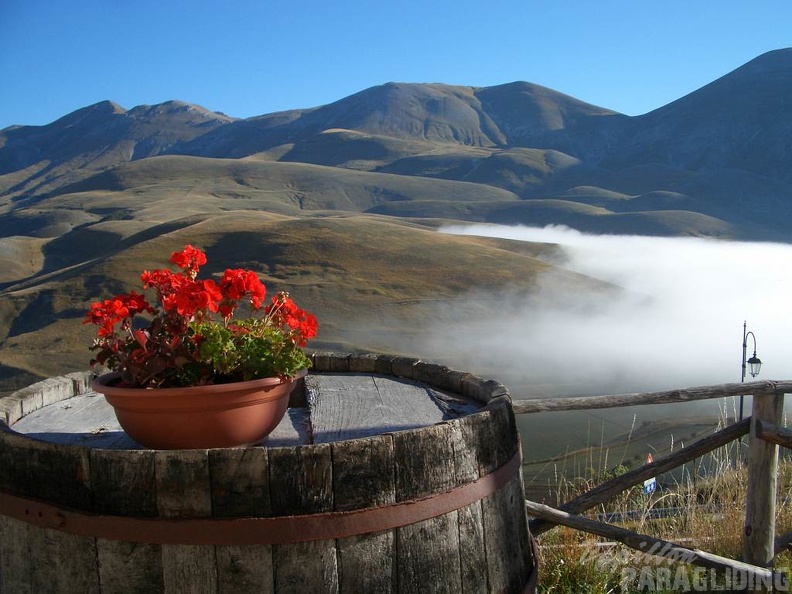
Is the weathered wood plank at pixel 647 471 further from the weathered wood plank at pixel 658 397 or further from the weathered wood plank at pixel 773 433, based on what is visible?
the weathered wood plank at pixel 658 397

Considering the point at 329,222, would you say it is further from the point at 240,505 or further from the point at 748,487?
the point at 240,505

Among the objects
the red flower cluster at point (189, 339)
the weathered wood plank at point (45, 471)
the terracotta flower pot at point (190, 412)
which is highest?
the red flower cluster at point (189, 339)

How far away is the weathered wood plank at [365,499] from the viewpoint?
7.50ft

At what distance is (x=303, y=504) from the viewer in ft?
7.40

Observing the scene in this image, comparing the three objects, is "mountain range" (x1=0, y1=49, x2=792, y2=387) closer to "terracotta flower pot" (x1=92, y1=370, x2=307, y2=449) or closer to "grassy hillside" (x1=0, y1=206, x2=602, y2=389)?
"grassy hillside" (x1=0, y1=206, x2=602, y2=389)

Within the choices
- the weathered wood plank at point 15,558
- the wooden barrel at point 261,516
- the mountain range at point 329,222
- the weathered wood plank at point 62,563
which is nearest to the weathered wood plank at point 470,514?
the wooden barrel at point 261,516

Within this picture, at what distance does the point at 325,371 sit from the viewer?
170 inches

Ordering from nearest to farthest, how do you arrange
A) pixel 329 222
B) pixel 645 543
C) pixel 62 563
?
pixel 62 563
pixel 645 543
pixel 329 222

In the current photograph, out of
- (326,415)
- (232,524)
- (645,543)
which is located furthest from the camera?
(645,543)

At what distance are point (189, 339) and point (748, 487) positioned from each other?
3.98 metres

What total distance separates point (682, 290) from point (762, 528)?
200 feet

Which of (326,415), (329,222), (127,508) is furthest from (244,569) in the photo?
(329,222)

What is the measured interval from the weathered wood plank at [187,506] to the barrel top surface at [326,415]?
0.62m

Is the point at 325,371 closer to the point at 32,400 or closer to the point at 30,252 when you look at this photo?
the point at 32,400
